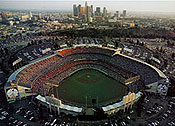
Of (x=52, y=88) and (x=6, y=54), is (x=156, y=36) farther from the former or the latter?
(x=6, y=54)

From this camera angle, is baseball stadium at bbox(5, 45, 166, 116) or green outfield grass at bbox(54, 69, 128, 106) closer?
baseball stadium at bbox(5, 45, 166, 116)

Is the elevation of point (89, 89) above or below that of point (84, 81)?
below

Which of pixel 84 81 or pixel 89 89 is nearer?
pixel 89 89

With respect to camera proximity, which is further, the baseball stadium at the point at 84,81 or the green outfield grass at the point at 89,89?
the green outfield grass at the point at 89,89

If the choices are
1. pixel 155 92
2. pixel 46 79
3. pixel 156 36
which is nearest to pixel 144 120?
pixel 155 92

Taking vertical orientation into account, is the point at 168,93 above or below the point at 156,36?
below
